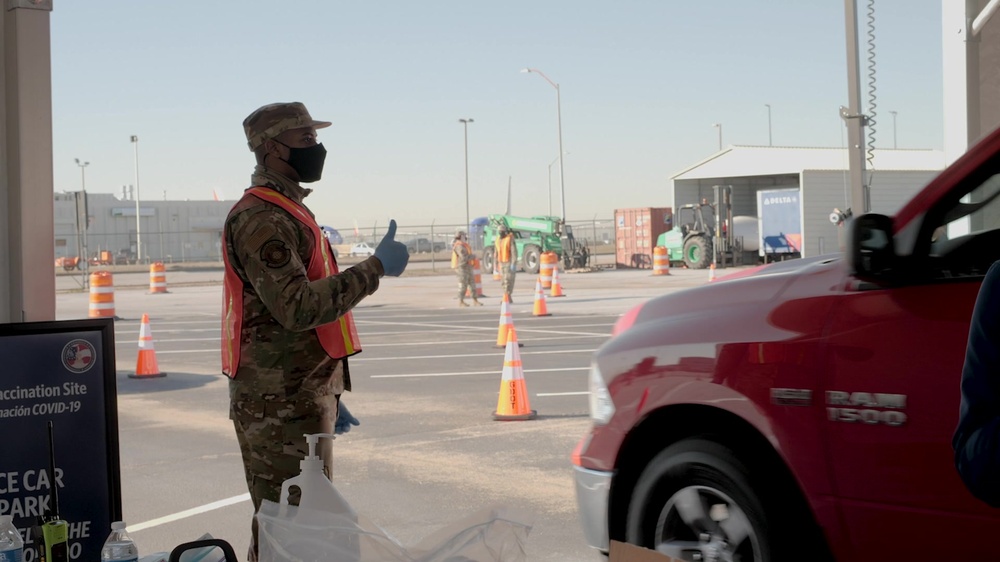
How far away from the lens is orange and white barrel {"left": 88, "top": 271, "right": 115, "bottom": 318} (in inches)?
851

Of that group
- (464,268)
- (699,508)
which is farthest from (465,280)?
(699,508)

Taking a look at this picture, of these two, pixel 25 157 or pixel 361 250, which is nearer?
pixel 25 157

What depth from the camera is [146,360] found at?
14.5m

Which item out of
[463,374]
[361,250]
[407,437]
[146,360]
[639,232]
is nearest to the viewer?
[407,437]

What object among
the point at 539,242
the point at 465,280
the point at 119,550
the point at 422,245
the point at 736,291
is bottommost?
the point at 119,550

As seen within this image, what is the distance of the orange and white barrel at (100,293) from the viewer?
2162 cm

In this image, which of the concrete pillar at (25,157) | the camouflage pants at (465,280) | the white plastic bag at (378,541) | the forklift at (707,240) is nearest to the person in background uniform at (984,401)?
the white plastic bag at (378,541)

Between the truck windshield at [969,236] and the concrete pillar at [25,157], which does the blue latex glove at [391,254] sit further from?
the truck windshield at [969,236]

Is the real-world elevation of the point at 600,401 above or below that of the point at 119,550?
above

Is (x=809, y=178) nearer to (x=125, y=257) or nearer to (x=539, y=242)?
(x=539, y=242)

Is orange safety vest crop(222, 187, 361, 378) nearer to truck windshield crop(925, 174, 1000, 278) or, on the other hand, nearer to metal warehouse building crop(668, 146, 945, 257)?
truck windshield crop(925, 174, 1000, 278)

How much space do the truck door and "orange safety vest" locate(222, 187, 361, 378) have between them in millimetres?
1681

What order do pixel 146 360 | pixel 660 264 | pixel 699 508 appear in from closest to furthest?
pixel 699 508
pixel 146 360
pixel 660 264

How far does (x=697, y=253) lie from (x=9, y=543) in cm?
4193
